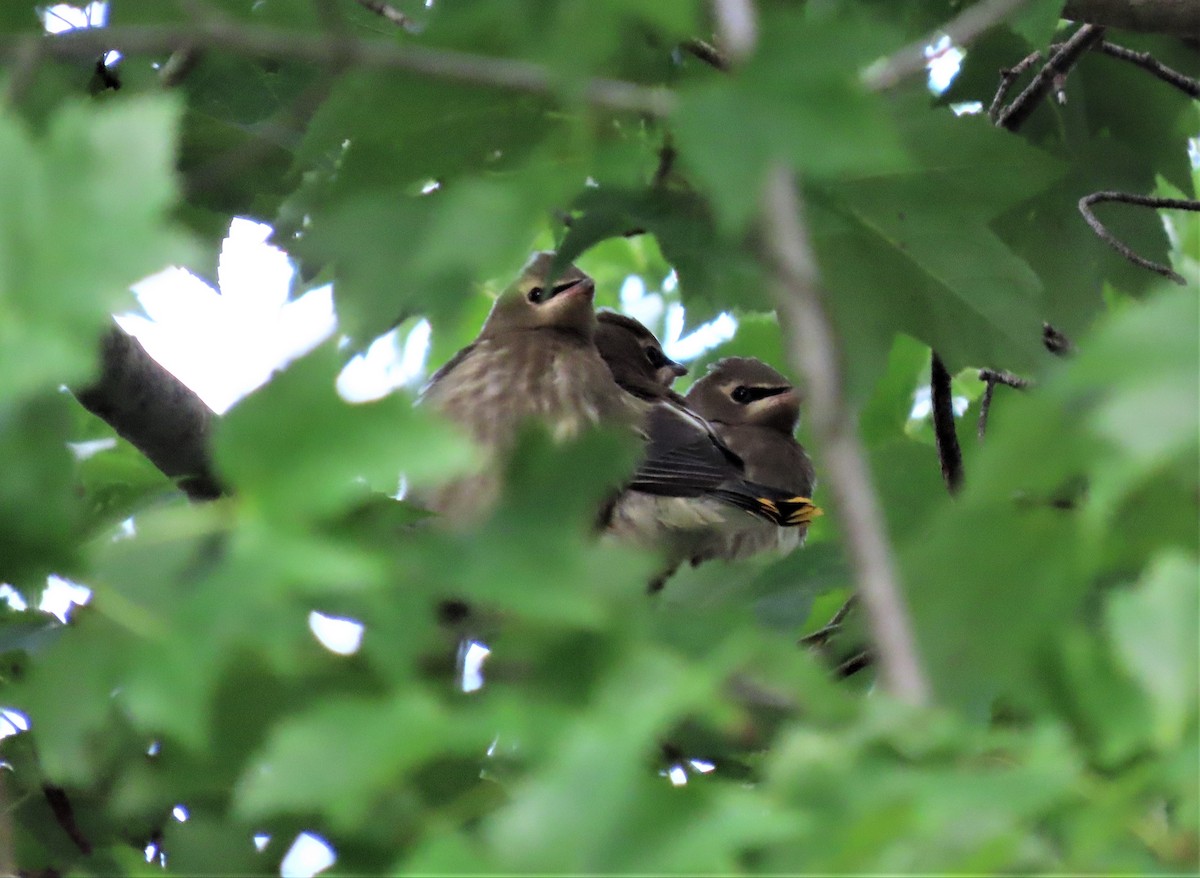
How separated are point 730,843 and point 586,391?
374 centimetres

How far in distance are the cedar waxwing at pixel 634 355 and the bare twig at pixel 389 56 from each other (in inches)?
173

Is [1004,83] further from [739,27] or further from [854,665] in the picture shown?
[739,27]

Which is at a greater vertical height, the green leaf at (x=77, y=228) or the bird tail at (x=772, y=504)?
the green leaf at (x=77, y=228)

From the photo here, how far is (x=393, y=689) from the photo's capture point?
4.09ft

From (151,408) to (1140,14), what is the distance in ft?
6.96

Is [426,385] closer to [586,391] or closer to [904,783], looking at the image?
[586,391]

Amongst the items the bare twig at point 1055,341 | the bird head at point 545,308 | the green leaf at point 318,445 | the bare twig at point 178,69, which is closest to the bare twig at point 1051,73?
the bare twig at point 1055,341

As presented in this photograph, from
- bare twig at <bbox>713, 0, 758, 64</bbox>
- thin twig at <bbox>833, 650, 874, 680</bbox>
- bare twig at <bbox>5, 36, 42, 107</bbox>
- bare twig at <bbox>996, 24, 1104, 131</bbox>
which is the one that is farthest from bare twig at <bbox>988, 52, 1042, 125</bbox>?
bare twig at <bbox>5, 36, 42, 107</bbox>

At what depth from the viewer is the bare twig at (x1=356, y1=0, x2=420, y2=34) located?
271 cm

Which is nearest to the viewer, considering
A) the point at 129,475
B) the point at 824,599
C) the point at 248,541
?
the point at 248,541

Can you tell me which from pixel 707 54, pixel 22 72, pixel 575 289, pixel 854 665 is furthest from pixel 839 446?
pixel 575 289

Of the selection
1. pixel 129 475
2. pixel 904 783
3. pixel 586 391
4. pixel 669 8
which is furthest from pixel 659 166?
pixel 586 391

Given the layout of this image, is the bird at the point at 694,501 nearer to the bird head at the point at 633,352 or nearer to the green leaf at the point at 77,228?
the bird head at the point at 633,352

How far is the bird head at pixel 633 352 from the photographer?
20.1ft
